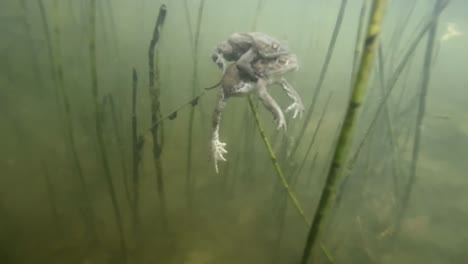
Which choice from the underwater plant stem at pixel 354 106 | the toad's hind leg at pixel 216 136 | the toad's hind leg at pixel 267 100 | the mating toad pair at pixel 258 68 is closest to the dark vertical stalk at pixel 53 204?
the toad's hind leg at pixel 216 136

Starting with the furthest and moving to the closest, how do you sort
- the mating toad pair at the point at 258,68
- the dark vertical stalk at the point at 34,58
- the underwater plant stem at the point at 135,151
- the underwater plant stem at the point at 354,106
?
1. the dark vertical stalk at the point at 34,58
2. the underwater plant stem at the point at 135,151
3. the mating toad pair at the point at 258,68
4. the underwater plant stem at the point at 354,106

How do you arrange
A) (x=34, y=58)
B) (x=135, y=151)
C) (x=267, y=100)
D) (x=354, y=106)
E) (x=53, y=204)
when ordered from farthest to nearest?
(x=34, y=58) → (x=53, y=204) → (x=135, y=151) → (x=267, y=100) → (x=354, y=106)

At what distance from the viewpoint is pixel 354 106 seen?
1.29m

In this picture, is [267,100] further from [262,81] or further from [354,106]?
[354,106]

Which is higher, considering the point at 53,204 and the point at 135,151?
the point at 135,151

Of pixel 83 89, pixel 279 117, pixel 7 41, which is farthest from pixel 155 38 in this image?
pixel 7 41

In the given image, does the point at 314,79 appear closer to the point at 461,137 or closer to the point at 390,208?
the point at 461,137

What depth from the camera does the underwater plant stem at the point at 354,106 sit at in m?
1.21

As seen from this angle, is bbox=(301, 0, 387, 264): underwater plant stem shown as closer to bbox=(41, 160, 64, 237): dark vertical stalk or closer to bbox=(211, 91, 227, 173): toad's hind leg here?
bbox=(211, 91, 227, 173): toad's hind leg

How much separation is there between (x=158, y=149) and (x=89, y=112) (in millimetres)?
3431

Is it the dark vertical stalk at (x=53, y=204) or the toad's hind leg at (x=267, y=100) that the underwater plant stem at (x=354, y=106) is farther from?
the dark vertical stalk at (x=53, y=204)

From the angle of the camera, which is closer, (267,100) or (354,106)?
(354,106)

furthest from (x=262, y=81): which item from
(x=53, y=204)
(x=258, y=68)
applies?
(x=53, y=204)

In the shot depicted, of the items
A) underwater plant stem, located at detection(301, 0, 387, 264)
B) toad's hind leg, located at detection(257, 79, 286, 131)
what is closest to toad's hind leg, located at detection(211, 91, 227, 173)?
toad's hind leg, located at detection(257, 79, 286, 131)
